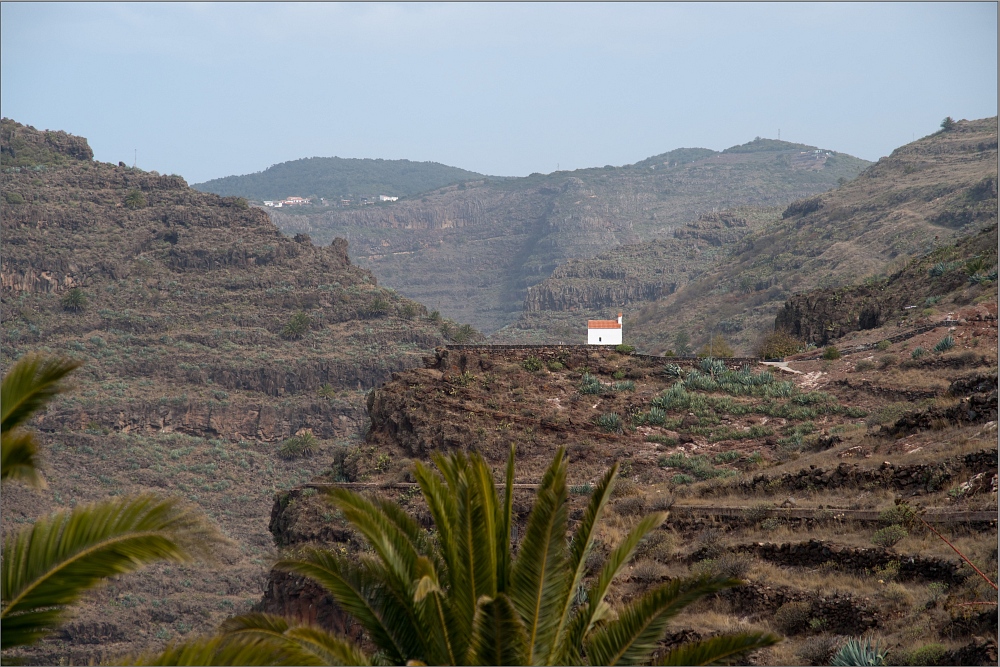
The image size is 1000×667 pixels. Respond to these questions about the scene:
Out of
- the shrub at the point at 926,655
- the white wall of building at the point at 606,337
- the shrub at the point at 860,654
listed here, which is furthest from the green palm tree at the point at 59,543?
the white wall of building at the point at 606,337

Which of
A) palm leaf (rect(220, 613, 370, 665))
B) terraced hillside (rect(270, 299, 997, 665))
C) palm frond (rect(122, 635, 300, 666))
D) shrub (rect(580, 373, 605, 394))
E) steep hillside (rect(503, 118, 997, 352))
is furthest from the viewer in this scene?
steep hillside (rect(503, 118, 997, 352))

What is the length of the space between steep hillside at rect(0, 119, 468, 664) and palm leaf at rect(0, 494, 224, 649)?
186 feet

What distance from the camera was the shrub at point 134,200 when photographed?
10519cm

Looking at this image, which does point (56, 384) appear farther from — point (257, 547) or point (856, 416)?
point (257, 547)

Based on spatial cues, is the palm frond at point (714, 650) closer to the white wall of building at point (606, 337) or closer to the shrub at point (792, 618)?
the shrub at point (792, 618)

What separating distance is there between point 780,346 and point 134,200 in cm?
7693

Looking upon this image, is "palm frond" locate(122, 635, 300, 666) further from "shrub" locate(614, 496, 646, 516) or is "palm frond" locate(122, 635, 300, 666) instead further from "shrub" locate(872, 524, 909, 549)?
"shrub" locate(614, 496, 646, 516)

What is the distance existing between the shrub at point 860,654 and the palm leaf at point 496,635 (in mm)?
6553

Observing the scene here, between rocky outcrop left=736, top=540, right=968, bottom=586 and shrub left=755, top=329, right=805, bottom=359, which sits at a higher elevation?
shrub left=755, top=329, right=805, bottom=359

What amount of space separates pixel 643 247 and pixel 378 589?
15861 cm

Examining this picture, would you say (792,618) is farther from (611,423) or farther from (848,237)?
(848,237)

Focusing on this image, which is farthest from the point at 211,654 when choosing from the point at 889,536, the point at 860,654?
the point at 889,536

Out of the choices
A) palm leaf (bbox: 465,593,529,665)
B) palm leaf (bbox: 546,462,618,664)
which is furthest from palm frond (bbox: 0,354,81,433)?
palm leaf (bbox: 546,462,618,664)

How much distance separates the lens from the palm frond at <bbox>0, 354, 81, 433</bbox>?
322 inches
